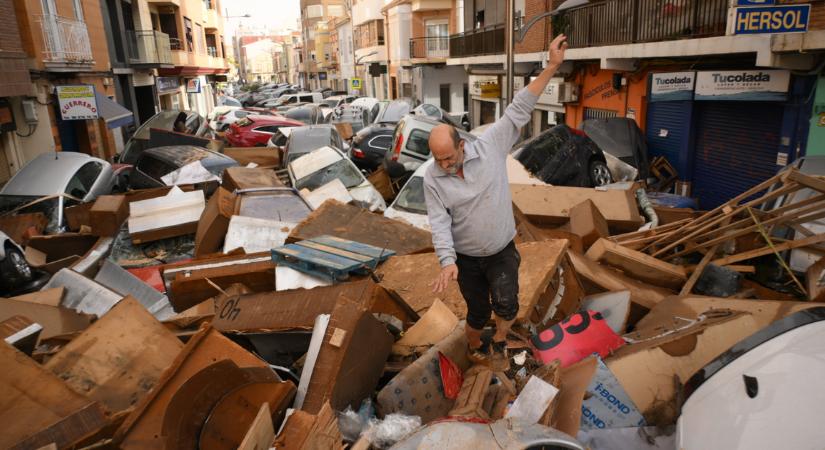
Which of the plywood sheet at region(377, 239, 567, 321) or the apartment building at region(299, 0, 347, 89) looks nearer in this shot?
the plywood sheet at region(377, 239, 567, 321)

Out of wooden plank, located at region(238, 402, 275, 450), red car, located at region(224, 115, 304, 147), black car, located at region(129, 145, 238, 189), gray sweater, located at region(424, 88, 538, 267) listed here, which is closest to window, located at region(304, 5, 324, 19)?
red car, located at region(224, 115, 304, 147)

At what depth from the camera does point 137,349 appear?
355cm

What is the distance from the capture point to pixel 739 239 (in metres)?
5.17

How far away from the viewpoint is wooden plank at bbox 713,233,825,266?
4.31m

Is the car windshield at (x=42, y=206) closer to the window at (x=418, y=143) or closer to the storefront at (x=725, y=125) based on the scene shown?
the window at (x=418, y=143)

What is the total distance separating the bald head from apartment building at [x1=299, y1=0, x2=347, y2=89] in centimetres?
7130

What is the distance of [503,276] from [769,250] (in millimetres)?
2574

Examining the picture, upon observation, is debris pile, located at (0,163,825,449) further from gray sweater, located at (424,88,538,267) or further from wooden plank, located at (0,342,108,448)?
gray sweater, located at (424,88,538,267)

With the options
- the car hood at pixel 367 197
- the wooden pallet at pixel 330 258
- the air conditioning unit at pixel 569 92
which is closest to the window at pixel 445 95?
the air conditioning unit at pixel 569 92

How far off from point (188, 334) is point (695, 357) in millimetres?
3322

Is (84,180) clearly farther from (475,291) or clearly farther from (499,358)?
(499,358)

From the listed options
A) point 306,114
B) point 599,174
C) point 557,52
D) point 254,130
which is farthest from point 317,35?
point 557,52

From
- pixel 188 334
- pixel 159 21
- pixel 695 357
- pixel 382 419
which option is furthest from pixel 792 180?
pixel 159 21

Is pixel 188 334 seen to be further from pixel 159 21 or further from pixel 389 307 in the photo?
pixel 159 21
